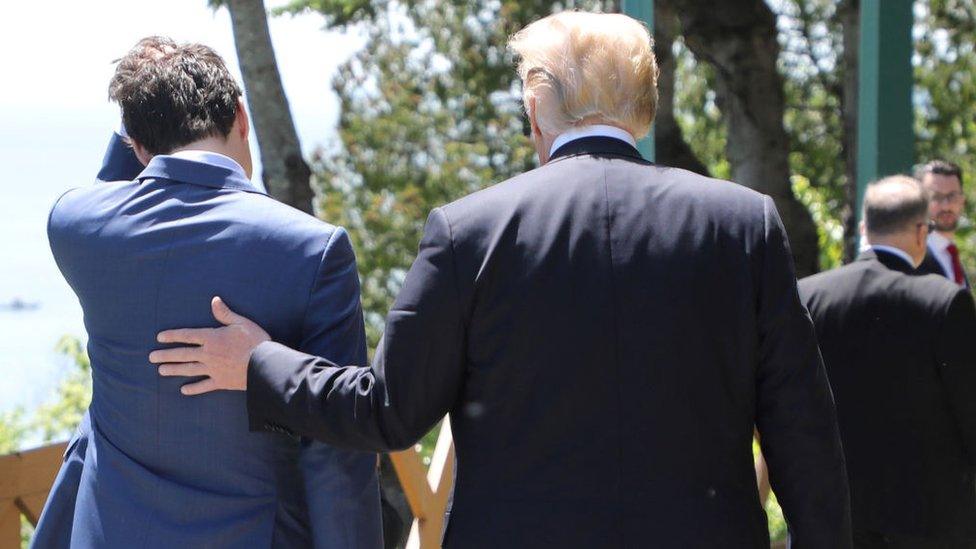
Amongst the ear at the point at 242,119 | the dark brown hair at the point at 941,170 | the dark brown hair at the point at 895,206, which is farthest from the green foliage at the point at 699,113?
the ear at the point at 242,119

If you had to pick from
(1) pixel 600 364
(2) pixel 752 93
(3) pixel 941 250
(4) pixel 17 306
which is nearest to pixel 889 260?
(3) pixel 941 250

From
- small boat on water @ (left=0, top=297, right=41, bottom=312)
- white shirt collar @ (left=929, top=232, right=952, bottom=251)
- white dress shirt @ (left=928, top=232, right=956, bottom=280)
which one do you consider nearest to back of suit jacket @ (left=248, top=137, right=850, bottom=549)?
white dress shirt @ (left=928, top=232, right=956, bottom=280)

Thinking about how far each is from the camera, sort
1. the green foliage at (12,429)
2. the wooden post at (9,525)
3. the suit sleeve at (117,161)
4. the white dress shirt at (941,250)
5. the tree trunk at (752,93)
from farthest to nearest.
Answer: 1. the tree trunk at (752,93)
2. the green foliage at (12,429)
3. the white dress shirt at (941,250)
4. the wooden post at (9,525)
5. the suit sleeve at (117,161)

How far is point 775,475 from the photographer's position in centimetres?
197

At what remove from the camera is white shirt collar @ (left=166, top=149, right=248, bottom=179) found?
212cm

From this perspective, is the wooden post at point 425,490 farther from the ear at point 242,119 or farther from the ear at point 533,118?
the ear at point 533,118

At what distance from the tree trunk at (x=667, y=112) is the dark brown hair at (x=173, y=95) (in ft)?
21.1

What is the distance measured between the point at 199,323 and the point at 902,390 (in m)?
2.25

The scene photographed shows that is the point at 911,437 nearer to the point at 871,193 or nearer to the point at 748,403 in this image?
the point at 871,193

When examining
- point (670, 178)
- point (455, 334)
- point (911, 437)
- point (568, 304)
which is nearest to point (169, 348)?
point (455, 334)

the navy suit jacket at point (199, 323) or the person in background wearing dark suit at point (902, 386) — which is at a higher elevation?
the navy suit jacket at point (199, 323)

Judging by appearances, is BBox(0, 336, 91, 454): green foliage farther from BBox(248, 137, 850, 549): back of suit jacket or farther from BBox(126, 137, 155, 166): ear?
BBox(248, 137, 850, 549): back of suit jacket

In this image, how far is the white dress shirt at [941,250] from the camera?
491cm

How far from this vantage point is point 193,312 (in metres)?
2.06
